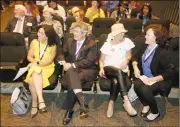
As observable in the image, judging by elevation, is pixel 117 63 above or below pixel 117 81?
above

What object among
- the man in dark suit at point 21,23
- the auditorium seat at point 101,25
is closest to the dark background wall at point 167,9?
the auditorium seat at point 101,25

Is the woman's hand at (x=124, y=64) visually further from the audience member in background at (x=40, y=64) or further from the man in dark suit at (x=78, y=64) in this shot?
the audience member in background at (x=40, y=64)

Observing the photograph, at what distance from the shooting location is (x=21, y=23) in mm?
5082

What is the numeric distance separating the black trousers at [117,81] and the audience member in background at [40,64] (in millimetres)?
862

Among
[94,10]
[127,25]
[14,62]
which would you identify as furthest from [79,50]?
[94,10]

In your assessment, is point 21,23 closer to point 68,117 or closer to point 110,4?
point 68,117

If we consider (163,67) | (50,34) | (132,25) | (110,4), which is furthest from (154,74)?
(110,4)

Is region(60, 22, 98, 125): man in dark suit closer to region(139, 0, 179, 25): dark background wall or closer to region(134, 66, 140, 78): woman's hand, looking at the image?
region(134, 66, 140, 78): woman's hand

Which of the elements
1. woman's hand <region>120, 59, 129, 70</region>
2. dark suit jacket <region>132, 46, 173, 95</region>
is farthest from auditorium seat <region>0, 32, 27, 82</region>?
dark suit jacket <region>132, 46, 173, 95</region>

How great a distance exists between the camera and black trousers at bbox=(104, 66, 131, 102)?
3449mm

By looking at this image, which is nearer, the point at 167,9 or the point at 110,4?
the point at 110,4

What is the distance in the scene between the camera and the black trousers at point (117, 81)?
136 inches

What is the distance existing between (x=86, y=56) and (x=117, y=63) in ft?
1.51

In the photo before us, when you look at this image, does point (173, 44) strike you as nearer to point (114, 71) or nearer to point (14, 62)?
point (114, 71)
